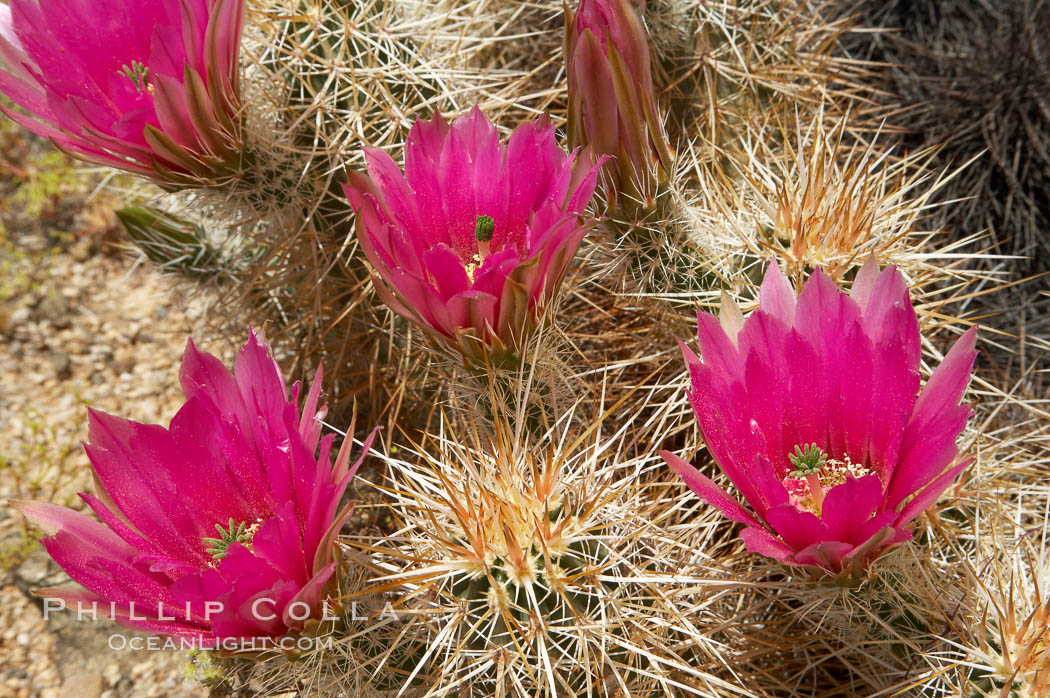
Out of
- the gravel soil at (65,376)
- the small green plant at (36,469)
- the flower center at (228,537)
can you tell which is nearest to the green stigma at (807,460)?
the flower center at (228,537)

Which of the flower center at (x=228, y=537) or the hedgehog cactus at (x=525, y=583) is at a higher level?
the flower center at (x=228, y=537)

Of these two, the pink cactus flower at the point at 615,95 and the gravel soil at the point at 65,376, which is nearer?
the pink cactus flower at the point at 615,95

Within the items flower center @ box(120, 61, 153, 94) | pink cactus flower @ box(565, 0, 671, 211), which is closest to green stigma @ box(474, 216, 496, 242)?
pink cactus flower @ box(565, 0, 671, 211)

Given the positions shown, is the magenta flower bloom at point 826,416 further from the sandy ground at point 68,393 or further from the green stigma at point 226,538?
the sandy ground at point 68,393

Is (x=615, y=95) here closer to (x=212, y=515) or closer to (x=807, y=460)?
(x=807, y=460)

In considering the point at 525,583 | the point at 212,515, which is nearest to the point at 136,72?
the point at 212,515

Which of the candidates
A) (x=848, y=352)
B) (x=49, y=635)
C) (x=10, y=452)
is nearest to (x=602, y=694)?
(x=848, y=352)

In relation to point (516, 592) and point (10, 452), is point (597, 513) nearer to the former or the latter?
point (516, 592)
